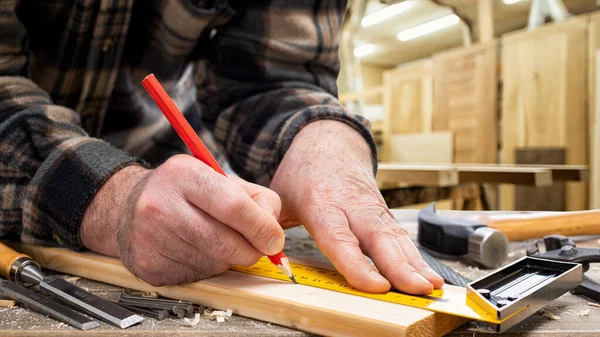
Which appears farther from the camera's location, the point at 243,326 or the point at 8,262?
the point at 8,262

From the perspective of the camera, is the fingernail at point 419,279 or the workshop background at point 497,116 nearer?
the fingernail at point 419,279

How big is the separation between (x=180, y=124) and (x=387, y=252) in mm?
292

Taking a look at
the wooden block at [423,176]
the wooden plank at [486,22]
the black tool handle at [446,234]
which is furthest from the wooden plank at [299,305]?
the wooden plank at [486,22]

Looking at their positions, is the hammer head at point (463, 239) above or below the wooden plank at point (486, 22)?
below

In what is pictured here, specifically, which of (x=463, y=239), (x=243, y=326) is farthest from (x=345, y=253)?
(x=463, y=239)

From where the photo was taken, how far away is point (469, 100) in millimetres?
3760

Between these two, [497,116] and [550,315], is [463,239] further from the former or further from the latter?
[497,116]

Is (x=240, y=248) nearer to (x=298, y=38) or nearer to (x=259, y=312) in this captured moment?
(x=259, y=312)

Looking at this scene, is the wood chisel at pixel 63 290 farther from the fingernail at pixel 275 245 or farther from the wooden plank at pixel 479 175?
the wooden plank at pixel 479 175

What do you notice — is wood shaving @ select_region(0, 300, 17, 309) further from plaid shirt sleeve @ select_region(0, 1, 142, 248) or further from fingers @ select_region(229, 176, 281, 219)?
fingers @ select_region(229, 176, 281, 219)

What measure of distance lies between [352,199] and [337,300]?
0.19 metres

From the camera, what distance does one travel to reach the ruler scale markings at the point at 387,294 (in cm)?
45

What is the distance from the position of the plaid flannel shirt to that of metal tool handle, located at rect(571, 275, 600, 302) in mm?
392

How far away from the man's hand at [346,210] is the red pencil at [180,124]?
0.22 ft
